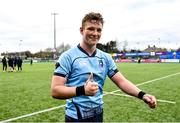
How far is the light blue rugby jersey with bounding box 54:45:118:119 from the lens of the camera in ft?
10.3

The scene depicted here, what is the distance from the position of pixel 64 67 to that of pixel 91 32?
1.49 ft

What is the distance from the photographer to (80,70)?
3156 millimetres

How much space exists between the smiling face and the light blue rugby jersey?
0.13m

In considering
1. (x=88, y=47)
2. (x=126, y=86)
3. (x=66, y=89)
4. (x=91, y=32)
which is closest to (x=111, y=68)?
(x=126, y=86)

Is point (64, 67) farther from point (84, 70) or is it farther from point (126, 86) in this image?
point (126, 86)

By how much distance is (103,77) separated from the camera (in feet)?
11.0

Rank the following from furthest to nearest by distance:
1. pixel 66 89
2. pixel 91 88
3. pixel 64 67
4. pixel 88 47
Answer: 1. pixel 88 47
2. pixel 64 67
3. pixel 66 89
4. pixel 91 88

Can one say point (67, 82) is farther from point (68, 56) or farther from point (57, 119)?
point (57, 119)

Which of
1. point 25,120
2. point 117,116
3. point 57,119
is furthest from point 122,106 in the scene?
point 25,120

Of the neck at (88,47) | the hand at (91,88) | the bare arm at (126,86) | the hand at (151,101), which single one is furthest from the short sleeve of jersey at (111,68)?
the hand at (91,88)

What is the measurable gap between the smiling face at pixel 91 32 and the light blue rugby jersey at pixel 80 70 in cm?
13

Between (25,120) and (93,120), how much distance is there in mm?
4632

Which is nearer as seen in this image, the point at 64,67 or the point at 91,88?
the point at 91,88

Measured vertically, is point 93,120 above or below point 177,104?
above
